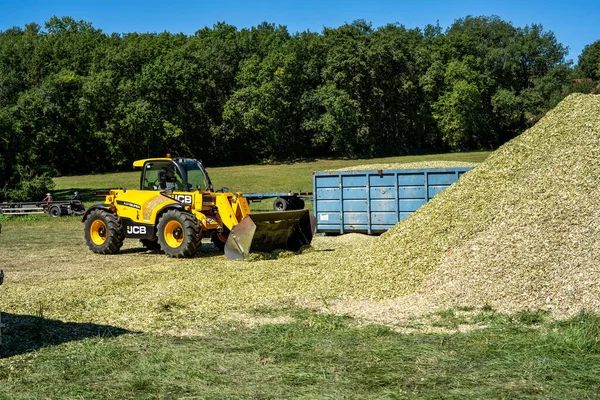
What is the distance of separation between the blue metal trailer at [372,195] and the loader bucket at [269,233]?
3145mm

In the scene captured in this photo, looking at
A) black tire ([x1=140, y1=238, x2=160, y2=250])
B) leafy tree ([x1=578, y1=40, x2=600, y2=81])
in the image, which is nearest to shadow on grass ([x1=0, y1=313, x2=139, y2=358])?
black tire ([x1=140, y1=238, x2=160, y2=250])

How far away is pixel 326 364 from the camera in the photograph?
6645 millimetres

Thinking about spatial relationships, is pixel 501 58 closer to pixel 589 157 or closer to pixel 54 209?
pixel 54 209

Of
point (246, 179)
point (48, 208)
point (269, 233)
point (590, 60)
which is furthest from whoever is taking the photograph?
point (590, 60)

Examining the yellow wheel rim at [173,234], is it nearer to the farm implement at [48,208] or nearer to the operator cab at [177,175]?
the operator cab at [177,175]

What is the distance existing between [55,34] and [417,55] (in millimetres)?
38353

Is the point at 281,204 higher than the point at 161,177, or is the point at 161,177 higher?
the point at 161,177

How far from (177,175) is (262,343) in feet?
28.3

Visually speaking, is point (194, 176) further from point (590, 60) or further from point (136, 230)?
point (590, 60)

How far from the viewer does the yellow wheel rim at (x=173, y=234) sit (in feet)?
49.0

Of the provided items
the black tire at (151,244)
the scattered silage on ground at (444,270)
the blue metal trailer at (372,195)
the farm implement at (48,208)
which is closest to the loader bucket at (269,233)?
the scattered silage on ground at (444,270)

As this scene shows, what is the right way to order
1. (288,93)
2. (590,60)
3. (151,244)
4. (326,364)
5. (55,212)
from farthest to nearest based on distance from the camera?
1. (590,60)
2. (288,93)
3. (55,212)
4. (151,244)
5. (326,364)

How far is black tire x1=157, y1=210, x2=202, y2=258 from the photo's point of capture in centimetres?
1450

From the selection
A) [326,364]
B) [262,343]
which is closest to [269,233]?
[262,343]
